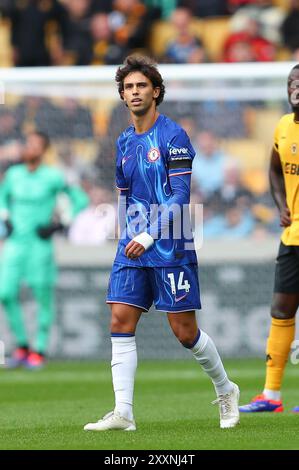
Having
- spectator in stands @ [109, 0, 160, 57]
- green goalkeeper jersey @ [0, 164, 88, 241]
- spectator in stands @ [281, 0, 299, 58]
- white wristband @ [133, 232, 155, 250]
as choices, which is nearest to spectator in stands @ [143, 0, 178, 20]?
spectator in stands @ [109, 0, 160, 57]

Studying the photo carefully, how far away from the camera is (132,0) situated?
17562 millimetres

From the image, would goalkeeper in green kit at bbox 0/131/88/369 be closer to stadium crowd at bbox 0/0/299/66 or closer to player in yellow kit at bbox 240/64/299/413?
stadium crowd at bbox 0/0/299/66

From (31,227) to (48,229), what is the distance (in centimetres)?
23

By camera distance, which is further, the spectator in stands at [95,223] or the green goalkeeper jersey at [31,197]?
the spectator in stands at [95,223]

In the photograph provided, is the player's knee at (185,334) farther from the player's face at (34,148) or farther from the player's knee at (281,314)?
the player's face at (34,148)

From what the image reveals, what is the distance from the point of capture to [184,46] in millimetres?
16359

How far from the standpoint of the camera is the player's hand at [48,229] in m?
13.5

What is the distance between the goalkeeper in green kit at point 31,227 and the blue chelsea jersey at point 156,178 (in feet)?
20.0

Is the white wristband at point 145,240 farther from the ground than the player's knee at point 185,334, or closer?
farther from the ground

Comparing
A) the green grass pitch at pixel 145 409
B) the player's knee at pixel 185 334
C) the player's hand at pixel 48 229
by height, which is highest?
the player's hand at pixel 48 229

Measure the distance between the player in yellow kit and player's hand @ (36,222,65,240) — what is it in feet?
16.9

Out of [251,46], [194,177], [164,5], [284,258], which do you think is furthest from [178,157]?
[164,5]

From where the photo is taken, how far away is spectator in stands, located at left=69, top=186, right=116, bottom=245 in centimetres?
1428

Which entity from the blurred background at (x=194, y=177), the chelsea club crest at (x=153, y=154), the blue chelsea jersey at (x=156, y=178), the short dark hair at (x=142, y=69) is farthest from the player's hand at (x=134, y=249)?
the blurred background at (x=194, y=177)
